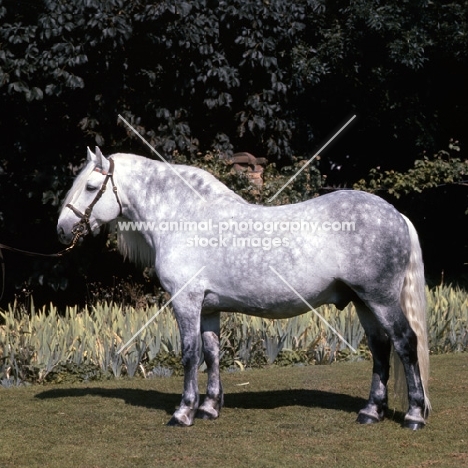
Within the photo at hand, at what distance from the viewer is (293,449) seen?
6.15 m

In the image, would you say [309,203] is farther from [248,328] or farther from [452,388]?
[248,328]

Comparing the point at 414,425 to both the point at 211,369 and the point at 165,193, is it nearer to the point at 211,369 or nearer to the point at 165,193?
the point at 211,369

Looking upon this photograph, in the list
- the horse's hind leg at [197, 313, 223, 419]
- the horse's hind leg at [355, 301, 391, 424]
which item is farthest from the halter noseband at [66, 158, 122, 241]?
the horse's hind leg at [355, 301, 391, 424]

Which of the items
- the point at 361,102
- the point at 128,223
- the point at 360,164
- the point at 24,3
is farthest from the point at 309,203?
the point at 360,164

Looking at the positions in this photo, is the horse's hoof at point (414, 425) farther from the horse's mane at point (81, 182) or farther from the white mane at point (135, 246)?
the horse's mane at point (81, 182)

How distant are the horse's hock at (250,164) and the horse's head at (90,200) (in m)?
6.10

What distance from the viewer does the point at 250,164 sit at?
13445mm

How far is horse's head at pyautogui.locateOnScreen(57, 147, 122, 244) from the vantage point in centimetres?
713

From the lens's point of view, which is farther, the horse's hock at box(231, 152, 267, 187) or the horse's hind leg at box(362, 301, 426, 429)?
the horse's hock at box(231, 152, 267, 187)

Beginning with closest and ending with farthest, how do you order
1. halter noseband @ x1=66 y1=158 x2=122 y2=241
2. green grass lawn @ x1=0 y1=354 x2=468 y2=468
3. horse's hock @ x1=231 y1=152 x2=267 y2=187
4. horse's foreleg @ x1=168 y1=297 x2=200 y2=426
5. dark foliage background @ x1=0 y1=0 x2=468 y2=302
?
1. green grass lawn @ x1=0 y1=354 x2=468 y2=468
2. horse's foreleg @ x1=168 y1=297 x2=200 y2=426
3. halter noseband @ x1=66 y1=158 x2=122 y2=241
4. dark foliage background @ x1=0 y1=0 x2=468 y2=302
5. horse's hock @ x1=231 y1=152 x2=267 y2=187

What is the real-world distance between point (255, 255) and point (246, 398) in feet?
5.69

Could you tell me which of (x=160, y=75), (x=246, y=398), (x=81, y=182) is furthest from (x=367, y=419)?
(x=160, y=75)

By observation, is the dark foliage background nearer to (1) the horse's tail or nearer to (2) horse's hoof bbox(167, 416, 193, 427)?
(2) horse's hoof bbox(167, 416, 193, 427)

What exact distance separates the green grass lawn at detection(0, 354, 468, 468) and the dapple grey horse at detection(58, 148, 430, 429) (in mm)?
333
